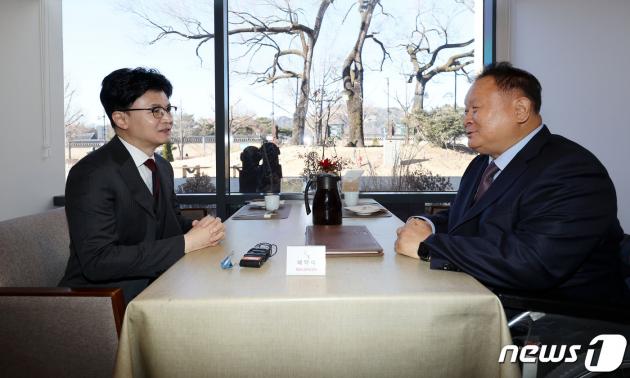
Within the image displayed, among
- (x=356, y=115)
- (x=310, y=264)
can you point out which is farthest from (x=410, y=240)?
(x=356, y=115)

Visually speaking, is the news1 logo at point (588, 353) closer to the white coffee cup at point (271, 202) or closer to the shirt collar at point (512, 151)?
the shirt collar at point (512, 151)

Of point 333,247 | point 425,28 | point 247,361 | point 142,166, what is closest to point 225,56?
point 425,28

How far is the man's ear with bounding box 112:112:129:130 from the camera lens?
5.71 ft

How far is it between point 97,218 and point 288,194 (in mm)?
2282

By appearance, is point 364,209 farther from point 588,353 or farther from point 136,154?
point 588,353

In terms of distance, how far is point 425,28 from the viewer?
3633mm

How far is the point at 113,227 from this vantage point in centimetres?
145

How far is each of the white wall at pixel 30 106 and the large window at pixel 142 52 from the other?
12 centimetres

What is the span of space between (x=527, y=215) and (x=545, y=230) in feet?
0.37

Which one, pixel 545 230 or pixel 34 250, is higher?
pixel 545 230

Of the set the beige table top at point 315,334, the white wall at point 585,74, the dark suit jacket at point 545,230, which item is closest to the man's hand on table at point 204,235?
the beige table top at point 315,334

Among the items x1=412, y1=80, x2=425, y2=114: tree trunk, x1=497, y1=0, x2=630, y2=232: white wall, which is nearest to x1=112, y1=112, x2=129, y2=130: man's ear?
x1=412, y1=80, x2=425, y2=114: tree trunk

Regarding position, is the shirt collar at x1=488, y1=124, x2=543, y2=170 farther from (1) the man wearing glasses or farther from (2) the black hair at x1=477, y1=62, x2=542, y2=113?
(1) the man wearing glasses

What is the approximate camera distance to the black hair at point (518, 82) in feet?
5.06
